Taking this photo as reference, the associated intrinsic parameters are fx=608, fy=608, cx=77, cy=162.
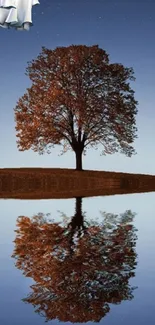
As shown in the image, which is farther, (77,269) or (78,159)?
(78,159)

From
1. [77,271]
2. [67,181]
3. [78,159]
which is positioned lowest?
[77,271]

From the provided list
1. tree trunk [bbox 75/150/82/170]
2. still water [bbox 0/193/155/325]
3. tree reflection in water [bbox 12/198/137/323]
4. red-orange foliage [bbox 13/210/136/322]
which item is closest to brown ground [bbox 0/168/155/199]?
tree trunk [bbox 75/150/82/170]

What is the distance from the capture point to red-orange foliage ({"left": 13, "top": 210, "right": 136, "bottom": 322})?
9.13m

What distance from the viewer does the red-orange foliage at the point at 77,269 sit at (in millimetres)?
9133

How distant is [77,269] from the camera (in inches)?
468

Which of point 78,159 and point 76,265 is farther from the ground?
point 78,159

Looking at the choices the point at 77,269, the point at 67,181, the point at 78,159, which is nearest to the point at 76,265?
the point at 77,269

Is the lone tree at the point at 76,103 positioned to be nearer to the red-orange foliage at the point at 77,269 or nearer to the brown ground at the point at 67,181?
the brown ground at the point at 67,181

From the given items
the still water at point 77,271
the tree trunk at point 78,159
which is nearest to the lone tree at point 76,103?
the tree trunk at point 78,159

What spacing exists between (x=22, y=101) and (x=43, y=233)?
38.4 meters

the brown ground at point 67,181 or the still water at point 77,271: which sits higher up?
the brown ground at point 67,181

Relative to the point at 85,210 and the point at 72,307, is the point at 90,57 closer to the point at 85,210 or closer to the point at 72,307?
the point at 85,210

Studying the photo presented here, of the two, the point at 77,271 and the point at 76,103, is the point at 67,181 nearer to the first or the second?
the point at 76,103

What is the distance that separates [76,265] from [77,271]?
63 cm
